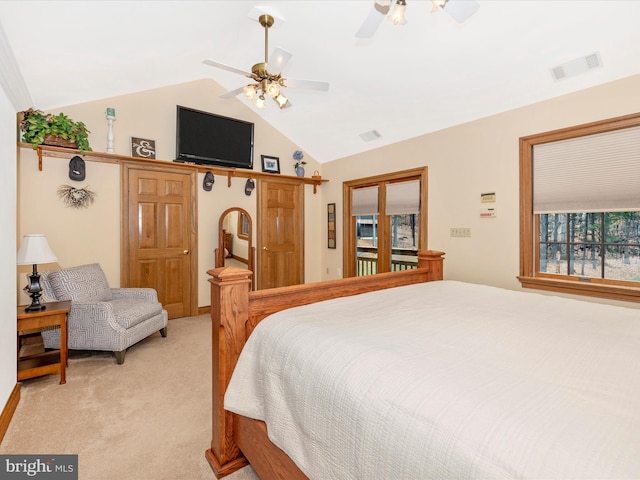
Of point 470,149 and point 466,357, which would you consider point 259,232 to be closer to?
point 470,149

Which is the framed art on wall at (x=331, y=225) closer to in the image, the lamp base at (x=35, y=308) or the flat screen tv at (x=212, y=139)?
the flat screen tv at (x=212, y=139)

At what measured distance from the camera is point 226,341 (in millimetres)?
1488

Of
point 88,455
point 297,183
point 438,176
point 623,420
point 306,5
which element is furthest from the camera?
point 297,183

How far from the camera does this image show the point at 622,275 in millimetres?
2740

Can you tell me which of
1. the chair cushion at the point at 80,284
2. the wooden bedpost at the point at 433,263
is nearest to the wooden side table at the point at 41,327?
the chair cushion at the point at 80,284

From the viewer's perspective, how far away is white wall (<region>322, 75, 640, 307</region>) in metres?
2.75

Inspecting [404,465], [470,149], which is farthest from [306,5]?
[404,465]

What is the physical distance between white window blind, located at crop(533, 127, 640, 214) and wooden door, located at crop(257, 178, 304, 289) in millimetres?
3498

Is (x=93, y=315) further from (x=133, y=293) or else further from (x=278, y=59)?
(x=278, y=59)

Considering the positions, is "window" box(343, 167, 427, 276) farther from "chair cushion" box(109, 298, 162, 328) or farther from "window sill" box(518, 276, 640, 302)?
"chair cushion" box(109, 298, 162, 328)

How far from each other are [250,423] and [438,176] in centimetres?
347


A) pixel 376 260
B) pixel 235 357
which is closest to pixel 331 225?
pixel 376 260

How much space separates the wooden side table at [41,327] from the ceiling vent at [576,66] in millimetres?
4599

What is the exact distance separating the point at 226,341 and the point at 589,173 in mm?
3313
